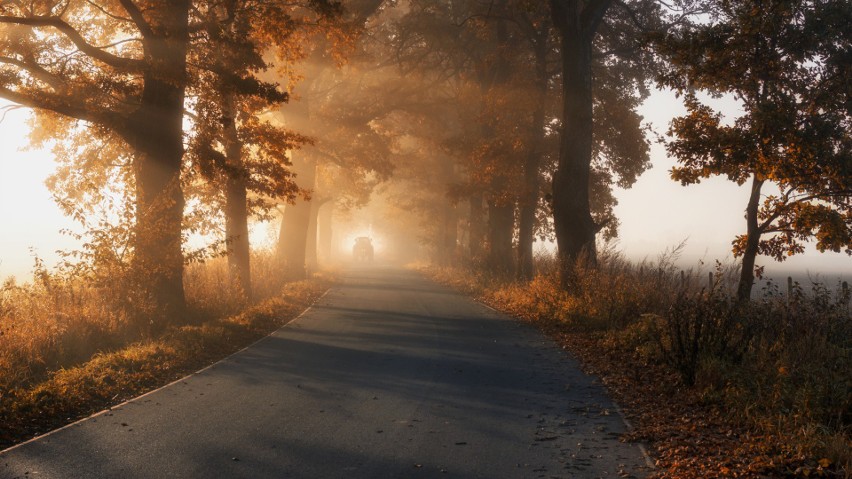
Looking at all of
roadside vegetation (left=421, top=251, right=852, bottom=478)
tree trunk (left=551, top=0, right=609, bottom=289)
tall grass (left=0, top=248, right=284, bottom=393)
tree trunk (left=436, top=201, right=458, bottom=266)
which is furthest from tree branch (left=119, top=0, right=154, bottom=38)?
tree trunk (left=436, top=201, right=458, bottom=266)

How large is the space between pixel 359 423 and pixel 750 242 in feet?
44.1

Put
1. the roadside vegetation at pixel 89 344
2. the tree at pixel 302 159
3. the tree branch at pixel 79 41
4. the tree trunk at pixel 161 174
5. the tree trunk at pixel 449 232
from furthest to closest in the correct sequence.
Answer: the tree trunk at pixel 449 232 → the tree at pixel 302 159 → the tree trunk at pixel 161 174 → the tree branch at pixel 79 41 → the roadside vegetation at pixel 89 344

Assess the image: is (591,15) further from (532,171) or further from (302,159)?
(302,159)

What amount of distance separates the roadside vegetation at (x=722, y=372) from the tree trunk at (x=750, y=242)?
164 cm

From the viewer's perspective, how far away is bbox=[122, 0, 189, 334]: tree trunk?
14383 millimetres

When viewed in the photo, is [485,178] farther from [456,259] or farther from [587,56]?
[456,259]

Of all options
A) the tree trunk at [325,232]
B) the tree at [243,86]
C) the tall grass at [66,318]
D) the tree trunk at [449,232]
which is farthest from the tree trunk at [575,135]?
the tree trunk at [325,232]

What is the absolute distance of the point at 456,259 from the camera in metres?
43.7

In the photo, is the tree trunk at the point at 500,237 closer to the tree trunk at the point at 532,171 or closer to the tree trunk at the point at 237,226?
the tree trunk at the point at 532,171

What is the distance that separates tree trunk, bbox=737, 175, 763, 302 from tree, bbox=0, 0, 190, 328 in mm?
12976

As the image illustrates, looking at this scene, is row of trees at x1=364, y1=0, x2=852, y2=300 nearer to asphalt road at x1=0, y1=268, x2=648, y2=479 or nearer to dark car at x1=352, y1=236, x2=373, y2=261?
asphalt road at x1=0, y1=268, x2=648, y2=479

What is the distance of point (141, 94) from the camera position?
49.5ft

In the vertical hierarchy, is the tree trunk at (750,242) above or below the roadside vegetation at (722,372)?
above

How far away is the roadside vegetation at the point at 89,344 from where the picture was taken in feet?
27.5
